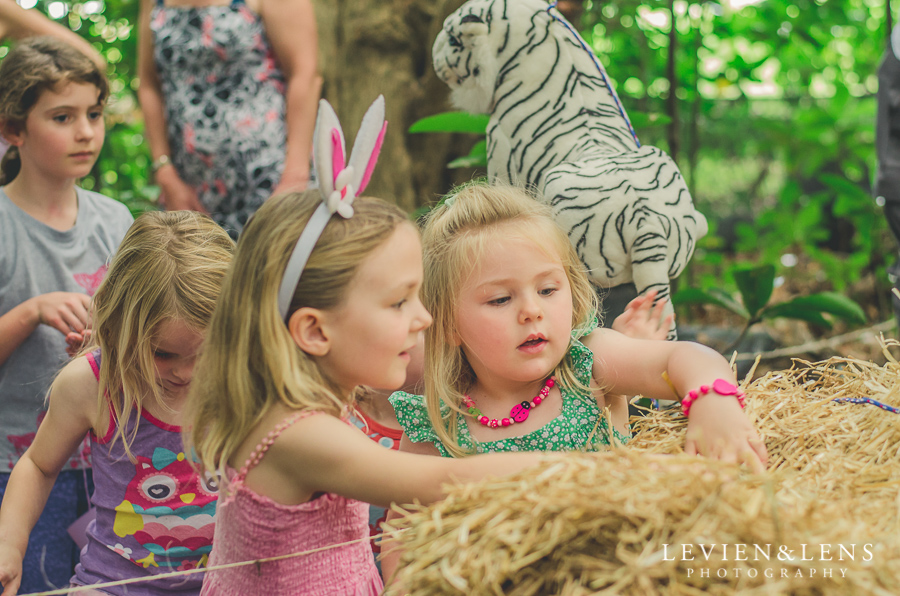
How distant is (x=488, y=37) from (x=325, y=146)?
0.83 meters

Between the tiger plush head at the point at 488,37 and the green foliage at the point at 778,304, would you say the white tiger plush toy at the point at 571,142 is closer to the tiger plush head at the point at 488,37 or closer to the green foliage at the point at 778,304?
the tiger plush head at the point at 488,37

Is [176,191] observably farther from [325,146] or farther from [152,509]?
[325,146]

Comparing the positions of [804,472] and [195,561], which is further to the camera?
[195,561]

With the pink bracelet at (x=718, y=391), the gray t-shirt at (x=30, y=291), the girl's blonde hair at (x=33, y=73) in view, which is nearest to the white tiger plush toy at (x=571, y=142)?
the pink bracelet at (x=718, y=391)

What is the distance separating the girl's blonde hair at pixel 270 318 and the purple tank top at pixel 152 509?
0.41 meters

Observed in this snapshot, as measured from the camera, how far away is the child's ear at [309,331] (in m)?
1.06

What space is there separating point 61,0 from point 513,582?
12.3 ft

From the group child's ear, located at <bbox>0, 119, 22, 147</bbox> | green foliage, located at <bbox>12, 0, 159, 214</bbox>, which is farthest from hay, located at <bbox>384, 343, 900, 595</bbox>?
green foliage, located at <bbox>12, 0, 159, 214</bbox>

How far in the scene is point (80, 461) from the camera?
190 cm

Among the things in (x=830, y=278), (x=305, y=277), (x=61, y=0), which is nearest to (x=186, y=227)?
(x=305, y=277)

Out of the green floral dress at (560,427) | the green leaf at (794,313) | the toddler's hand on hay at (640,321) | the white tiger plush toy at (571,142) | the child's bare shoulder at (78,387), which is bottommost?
the green leaf at (794,313)

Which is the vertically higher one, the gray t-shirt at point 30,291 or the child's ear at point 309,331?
the child's ear at point 309,331

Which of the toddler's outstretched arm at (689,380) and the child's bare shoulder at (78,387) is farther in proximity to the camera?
the child's bare shoulder at (78,387)

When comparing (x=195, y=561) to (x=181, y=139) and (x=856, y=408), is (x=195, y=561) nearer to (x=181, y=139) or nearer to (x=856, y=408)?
(x=856, y=408)
